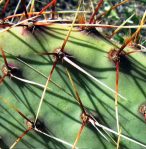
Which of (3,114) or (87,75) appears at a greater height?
(87,75)

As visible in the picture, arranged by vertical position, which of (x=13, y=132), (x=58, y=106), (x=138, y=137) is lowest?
(x=13, y=132)

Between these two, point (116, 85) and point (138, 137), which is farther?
point (138, 137)

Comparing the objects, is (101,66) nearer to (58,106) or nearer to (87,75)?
(87,75)

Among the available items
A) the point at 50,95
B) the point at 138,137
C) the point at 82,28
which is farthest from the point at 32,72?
the point at 138,137
